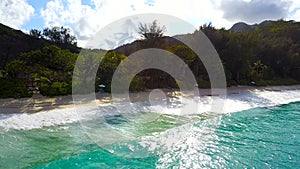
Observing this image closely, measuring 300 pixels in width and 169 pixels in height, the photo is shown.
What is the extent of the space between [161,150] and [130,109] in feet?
13.9

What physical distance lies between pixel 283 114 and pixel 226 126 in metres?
4.00

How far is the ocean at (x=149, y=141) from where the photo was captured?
220 inches

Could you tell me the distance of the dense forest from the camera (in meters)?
11.5

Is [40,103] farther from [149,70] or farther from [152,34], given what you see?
[152,34]

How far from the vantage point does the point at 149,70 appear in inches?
583

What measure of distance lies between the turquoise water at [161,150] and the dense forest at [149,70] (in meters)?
4.81

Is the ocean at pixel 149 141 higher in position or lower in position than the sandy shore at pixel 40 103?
lower

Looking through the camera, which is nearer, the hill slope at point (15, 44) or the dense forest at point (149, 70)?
the dense forest at point (149, 70)

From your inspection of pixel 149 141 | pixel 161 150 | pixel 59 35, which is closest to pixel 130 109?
pixel 149 141

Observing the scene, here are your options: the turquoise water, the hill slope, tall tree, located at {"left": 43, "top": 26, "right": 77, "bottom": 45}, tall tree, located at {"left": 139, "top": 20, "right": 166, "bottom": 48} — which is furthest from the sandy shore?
tall tree, located at {"left": 43, "top": 26, "right": 77, "bottom": 45}

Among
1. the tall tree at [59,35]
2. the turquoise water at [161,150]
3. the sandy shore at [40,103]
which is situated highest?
the tall tree at [59,35]

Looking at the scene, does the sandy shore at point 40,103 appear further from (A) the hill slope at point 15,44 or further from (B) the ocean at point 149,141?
(A) the hill slope at point 15,44

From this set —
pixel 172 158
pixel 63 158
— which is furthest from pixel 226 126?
pixel 63 158

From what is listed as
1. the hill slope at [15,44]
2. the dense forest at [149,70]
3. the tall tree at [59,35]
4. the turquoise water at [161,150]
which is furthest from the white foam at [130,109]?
the tall tree at [59,35]
